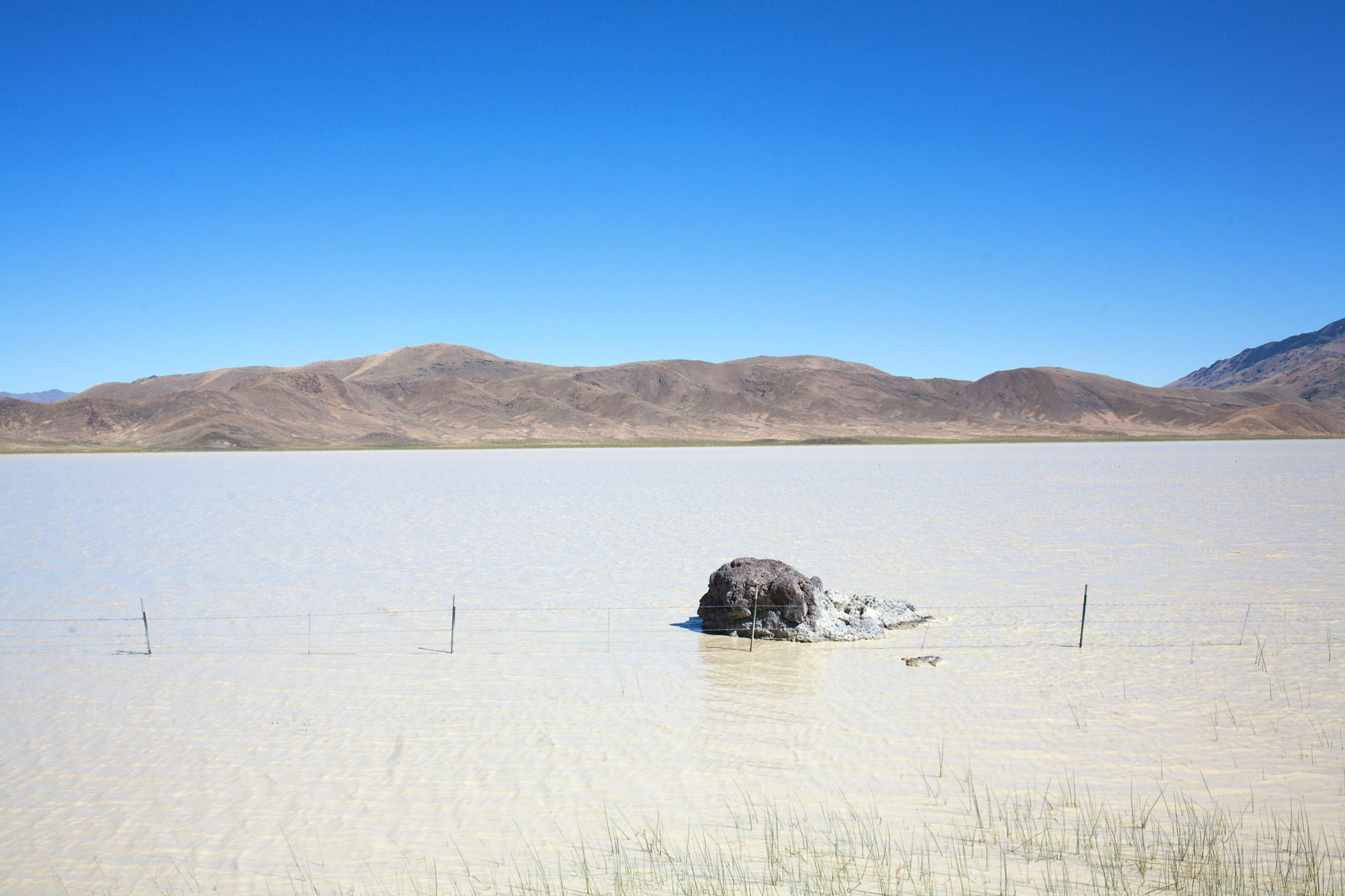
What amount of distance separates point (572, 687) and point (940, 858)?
4.13 metres

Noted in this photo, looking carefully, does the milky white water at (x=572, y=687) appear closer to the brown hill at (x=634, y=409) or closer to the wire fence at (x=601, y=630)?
the wire fence at (x=601, y=630)

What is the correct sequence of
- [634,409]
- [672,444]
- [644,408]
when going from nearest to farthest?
[672,444] → [634,409] → [644,408]

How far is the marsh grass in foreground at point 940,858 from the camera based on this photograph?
4688 millimetres

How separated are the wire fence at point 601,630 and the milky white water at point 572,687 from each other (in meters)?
0.06

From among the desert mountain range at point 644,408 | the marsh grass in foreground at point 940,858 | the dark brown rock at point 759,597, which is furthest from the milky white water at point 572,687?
the desert mountain range at point 644,408

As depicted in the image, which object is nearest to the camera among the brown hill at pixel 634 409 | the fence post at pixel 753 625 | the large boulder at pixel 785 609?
the fence post at pixel 753 625

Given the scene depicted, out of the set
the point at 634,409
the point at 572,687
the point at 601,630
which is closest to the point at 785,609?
the point at 601,630

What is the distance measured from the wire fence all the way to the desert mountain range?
83.1 meters

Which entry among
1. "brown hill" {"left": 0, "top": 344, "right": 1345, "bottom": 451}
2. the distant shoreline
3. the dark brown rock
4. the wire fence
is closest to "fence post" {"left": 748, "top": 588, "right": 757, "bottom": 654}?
the dark brown rock

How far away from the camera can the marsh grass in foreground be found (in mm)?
4688

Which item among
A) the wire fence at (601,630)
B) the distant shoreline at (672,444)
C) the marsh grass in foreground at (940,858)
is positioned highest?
the distant shoreline at (672,444)

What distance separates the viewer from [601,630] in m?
10.6

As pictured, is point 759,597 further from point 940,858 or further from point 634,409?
point 634,409

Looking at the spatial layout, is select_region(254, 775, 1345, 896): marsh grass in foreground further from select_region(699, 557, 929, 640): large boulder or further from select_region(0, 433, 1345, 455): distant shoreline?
select_region(0, 433, 1345, 455): distant shoreline
